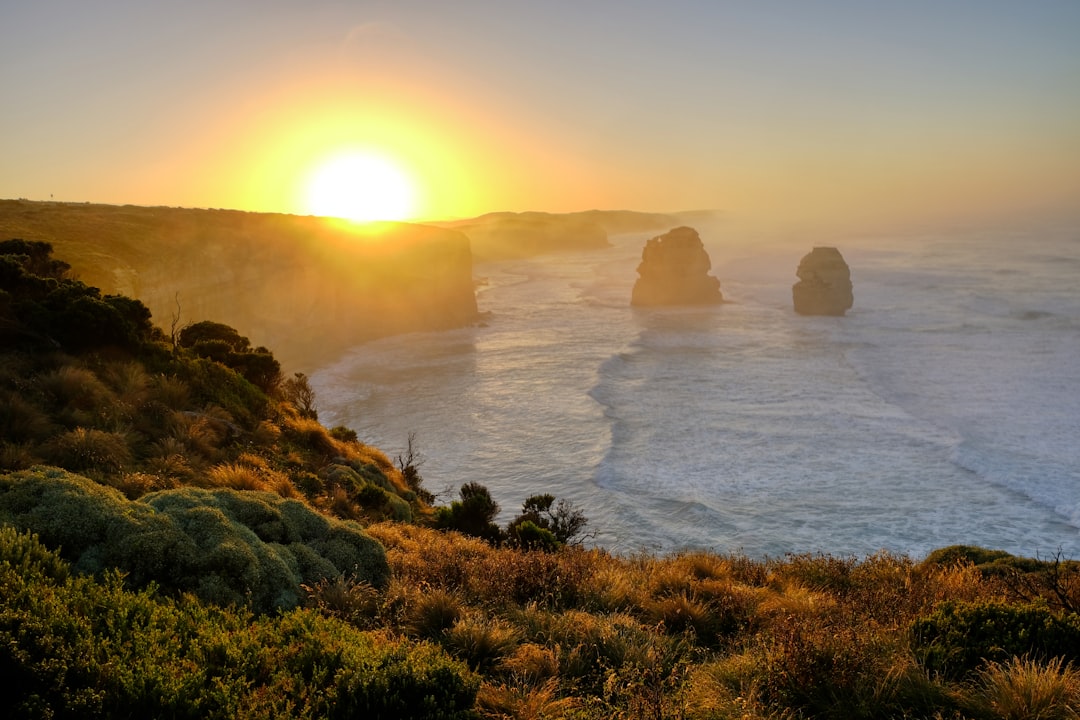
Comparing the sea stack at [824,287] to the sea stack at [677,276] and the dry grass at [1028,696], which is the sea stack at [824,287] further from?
the dry grass at [1028,696]

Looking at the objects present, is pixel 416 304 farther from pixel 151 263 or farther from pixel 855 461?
pixel 855 461

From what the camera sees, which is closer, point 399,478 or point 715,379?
point 399,478

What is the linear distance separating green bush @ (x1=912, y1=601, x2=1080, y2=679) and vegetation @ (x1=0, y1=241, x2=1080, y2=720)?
0.07 feet

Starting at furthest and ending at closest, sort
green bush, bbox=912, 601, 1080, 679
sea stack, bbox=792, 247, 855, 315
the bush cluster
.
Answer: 1. sea stack, bbox=792, 247, 855, 315
2. the bush cluster
3. green bush, bbox=912, 601, 1080, 679

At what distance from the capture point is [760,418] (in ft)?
109

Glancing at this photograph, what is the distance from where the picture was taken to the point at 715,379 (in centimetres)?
4175

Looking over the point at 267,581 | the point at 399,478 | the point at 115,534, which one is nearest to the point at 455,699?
the point at 267,581

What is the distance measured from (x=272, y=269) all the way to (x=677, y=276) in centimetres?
4743

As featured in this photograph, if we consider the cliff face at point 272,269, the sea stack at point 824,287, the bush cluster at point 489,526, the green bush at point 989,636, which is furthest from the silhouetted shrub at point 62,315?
the sea stack at point 824,287

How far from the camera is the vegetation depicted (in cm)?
473

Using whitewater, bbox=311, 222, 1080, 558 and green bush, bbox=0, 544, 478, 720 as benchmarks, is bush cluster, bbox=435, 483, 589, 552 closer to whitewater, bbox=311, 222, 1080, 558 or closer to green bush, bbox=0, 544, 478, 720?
whitewater, bbox=311, 222, 1080, 558

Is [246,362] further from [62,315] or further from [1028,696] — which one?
[1028,696]

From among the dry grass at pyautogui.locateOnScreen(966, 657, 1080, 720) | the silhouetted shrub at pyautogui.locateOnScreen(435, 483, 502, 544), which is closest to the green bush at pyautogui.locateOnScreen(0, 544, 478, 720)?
the dry grass at pyautogui.locateOnScreen(966, 657, 1080, 720)

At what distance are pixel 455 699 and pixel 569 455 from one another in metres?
24.4
